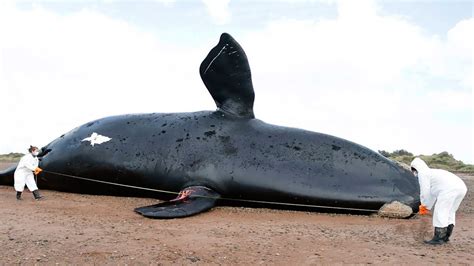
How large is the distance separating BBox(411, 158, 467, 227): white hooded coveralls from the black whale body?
5.22 ft

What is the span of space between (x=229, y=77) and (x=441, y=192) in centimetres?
511

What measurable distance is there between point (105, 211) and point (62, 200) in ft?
6.55

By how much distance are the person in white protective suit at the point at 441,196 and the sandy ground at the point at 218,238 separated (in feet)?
0.86

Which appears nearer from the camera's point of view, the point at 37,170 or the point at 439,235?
the point at 439,235

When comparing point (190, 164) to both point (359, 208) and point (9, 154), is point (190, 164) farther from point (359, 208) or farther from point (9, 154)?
point (9, 154)

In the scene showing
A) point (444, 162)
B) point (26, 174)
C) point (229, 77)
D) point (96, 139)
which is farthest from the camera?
point (444, 162)

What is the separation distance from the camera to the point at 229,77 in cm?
1159

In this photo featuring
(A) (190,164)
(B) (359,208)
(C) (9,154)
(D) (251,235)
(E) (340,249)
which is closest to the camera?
(E) (340,249)

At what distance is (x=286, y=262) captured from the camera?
6668 mm

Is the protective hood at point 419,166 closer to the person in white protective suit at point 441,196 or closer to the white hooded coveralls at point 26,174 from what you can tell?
the person in white protective suit at point 441,196

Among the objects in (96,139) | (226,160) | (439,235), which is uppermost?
(96,139)

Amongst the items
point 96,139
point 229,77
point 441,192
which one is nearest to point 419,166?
point 441,192

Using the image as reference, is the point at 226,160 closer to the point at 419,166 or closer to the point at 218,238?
the point at 218,238

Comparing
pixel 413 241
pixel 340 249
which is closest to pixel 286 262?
pixel 340 249
